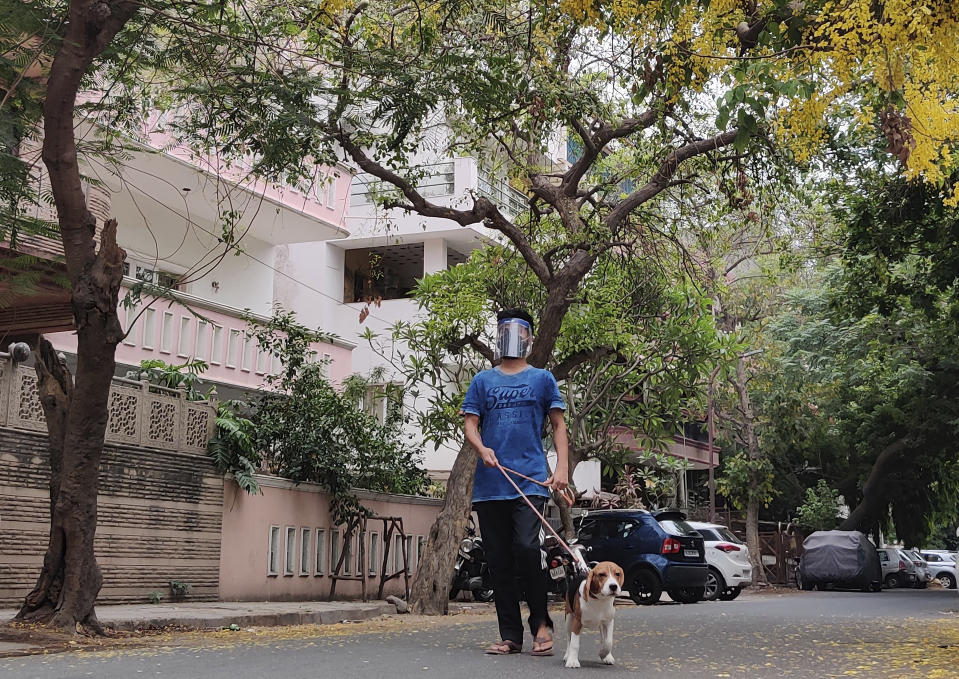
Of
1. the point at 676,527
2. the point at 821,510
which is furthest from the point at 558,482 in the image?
the point at 821,510

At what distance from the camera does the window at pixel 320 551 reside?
16953 mm

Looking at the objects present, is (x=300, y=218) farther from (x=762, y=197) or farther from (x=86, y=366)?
(x=86, y=366)

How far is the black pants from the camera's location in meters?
7.22

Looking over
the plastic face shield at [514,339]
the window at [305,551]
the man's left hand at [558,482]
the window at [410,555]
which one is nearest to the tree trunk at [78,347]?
the plastic face shield at [514,339]

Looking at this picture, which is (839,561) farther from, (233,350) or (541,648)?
(541,648)

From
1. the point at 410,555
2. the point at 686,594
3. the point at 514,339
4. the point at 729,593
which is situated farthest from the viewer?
the point at 729,593

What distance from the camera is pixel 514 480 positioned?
7.25 m

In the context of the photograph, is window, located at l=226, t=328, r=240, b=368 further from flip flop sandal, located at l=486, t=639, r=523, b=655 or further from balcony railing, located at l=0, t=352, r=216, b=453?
flip flop sandal, located at l=486, t=639, r=523, b=655

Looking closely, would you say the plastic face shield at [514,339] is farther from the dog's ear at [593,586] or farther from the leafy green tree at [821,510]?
the leafy green tree at [821,510]

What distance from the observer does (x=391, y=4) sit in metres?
13.6

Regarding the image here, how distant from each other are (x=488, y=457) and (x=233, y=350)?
1217 centimetres

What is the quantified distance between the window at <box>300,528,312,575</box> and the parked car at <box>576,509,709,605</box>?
19.4 feet

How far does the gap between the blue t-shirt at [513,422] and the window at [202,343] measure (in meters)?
11.2

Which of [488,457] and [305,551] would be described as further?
[305,551]
